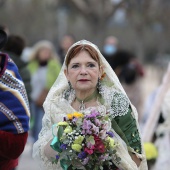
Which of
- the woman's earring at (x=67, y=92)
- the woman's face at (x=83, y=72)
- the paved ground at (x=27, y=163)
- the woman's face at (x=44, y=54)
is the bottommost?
the paved ground at (x=27, y=163)

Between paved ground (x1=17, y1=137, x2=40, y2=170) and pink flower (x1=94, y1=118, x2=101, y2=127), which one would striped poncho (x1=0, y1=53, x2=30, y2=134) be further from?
paved ground (x1=17, y1=137, x2=40, y2=170)

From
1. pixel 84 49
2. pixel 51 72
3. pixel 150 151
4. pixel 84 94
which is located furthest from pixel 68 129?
pixel 51 72

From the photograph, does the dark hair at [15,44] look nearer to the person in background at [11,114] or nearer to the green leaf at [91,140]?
the person in background at [11,114]

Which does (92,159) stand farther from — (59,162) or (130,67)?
(130,67)

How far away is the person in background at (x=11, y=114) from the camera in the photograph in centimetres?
493

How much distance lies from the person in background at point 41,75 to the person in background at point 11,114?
699cm

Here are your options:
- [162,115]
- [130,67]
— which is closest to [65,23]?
[130,67]

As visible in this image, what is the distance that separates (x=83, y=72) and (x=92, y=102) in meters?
0.23

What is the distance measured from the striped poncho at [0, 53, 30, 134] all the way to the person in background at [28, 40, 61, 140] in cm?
699

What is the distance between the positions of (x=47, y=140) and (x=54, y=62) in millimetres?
7037

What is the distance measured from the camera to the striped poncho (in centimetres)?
495

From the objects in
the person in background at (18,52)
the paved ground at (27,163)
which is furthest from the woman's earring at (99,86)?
the paved ground at (27,163)

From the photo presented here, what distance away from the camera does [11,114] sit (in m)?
4.96

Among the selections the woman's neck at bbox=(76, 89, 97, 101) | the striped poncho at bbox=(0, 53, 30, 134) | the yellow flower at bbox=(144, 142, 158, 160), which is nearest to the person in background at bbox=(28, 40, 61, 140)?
the yellow flower at bbox=(144, 142, 158, 160)
